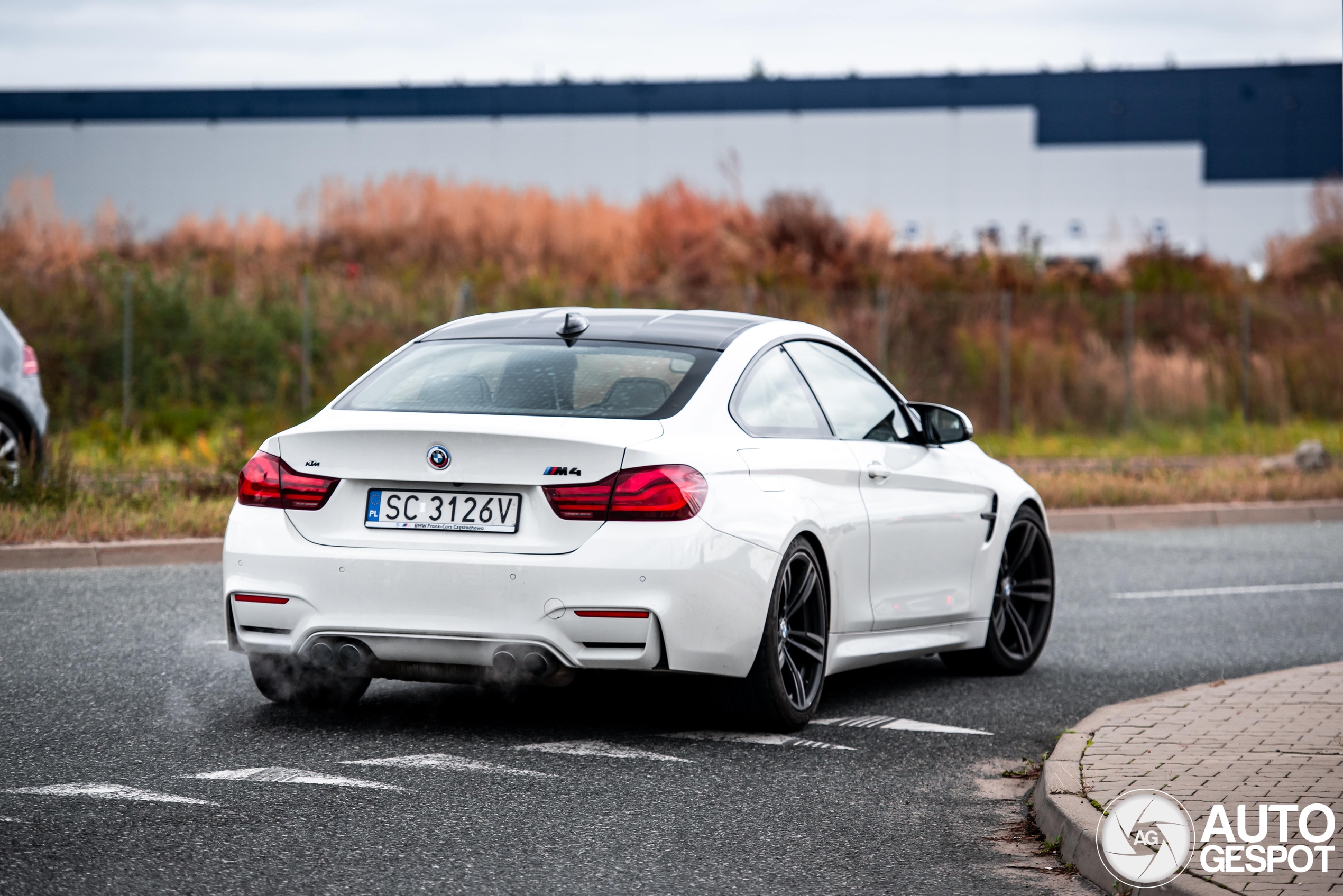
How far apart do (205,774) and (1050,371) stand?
2077 centimetres

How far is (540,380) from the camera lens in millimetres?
6559

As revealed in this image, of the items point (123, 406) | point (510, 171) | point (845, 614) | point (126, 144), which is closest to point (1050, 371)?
point (123, 406)

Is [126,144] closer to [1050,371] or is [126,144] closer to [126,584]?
[1050,371]

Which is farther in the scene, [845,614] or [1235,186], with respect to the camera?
[1235,186]

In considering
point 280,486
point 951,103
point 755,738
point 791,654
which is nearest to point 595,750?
point 755,738

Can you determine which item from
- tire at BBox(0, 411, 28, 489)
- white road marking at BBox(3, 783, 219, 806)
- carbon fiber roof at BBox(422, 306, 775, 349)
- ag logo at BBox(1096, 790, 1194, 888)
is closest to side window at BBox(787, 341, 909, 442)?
carbon fiber roof at BBox(422, 306, 775, 349)

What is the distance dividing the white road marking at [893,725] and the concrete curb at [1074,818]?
70cm

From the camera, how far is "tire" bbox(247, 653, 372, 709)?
668cm

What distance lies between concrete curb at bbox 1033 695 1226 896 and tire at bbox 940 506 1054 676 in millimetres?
1938

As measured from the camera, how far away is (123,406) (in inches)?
838

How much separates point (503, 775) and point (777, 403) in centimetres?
188

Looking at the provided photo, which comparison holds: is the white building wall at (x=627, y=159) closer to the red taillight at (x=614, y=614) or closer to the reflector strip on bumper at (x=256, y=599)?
the reflector strip on bumper at (x=256, y=599)

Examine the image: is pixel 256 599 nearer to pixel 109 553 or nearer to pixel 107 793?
pixel 107 793

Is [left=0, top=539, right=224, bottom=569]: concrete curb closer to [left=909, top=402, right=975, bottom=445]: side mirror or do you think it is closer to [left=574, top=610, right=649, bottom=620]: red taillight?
[left=909, top=402, right=975, bottom=445]: side mirror
